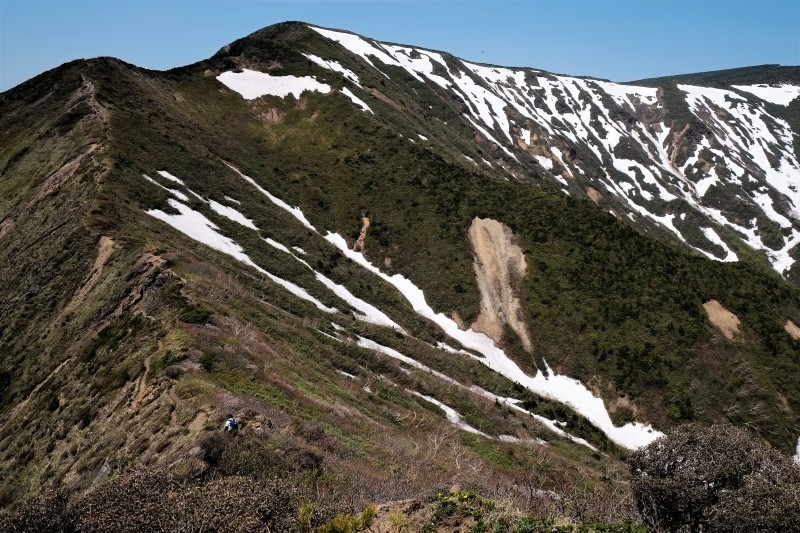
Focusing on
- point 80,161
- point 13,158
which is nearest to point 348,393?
point 80,161

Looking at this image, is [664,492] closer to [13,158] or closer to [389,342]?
[389,342]

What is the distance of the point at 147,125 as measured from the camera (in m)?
63.8

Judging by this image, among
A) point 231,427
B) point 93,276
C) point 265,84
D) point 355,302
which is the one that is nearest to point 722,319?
point 355,302

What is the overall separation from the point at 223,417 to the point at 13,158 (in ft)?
194

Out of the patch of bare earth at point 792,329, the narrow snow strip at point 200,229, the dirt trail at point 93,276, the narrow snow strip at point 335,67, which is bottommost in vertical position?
the patch of bare earth at point 792,329

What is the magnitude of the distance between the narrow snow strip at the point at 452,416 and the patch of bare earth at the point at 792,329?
41.8 m

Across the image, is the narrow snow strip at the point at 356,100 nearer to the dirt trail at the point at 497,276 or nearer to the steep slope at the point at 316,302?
the steep slope at the point at 316,302

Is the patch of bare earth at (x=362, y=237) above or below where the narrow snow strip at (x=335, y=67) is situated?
below

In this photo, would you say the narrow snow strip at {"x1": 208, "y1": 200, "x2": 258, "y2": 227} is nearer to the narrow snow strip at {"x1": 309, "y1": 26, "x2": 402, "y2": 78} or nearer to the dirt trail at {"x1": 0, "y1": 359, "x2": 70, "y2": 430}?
the dirt trail at {"x1": 0, "y1": 359, "x2": 70, "y2": 430}

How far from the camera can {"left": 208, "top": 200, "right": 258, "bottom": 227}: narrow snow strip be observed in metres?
57.8

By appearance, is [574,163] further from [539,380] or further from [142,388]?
[142,388]

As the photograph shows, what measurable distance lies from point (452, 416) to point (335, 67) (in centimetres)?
8918

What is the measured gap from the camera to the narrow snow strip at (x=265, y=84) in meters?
90.9

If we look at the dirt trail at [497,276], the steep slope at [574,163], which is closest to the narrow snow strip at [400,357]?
the dirt trail at [497,276]
